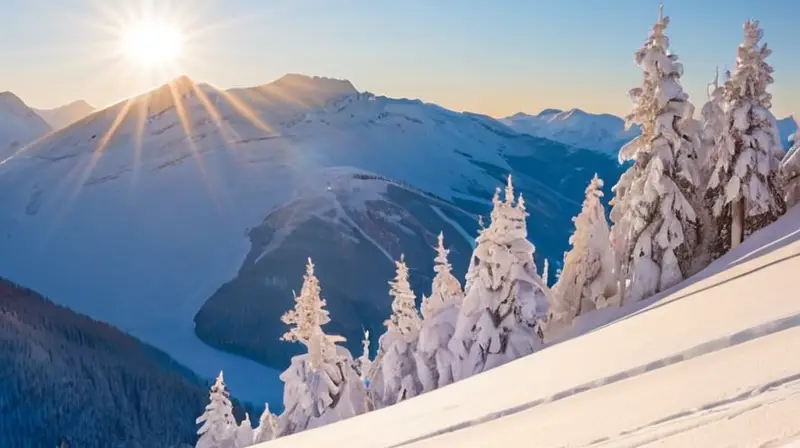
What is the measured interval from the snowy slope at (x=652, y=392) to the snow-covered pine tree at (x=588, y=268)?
1384cm

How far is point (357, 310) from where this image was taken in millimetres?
106062

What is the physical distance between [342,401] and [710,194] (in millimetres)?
16861

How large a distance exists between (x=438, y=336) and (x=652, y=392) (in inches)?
746

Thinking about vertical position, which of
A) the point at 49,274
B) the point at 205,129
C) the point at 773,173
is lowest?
the point at 773,173

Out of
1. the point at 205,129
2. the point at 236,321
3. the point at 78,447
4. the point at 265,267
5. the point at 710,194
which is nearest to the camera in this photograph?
the point at 710,194

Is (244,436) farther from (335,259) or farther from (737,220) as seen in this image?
(335,259)

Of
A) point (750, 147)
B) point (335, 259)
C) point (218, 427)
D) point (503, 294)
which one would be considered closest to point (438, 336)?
point (503, 294)

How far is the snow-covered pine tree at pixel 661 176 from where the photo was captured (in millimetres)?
23016

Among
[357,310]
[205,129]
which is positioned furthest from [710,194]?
[205,129]

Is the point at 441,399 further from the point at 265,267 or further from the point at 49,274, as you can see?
the point at 49,274

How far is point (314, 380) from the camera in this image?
1046 inches

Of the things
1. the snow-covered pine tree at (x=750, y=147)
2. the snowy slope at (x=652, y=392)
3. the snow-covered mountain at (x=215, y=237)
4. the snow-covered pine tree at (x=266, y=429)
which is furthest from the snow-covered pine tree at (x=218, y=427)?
the snow-covered mountain at (x=215, y=237)

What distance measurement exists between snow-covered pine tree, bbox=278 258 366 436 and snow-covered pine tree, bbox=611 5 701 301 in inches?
459

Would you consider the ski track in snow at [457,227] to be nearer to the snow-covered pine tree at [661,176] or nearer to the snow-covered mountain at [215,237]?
the snow-covered mountain at [215,237]
